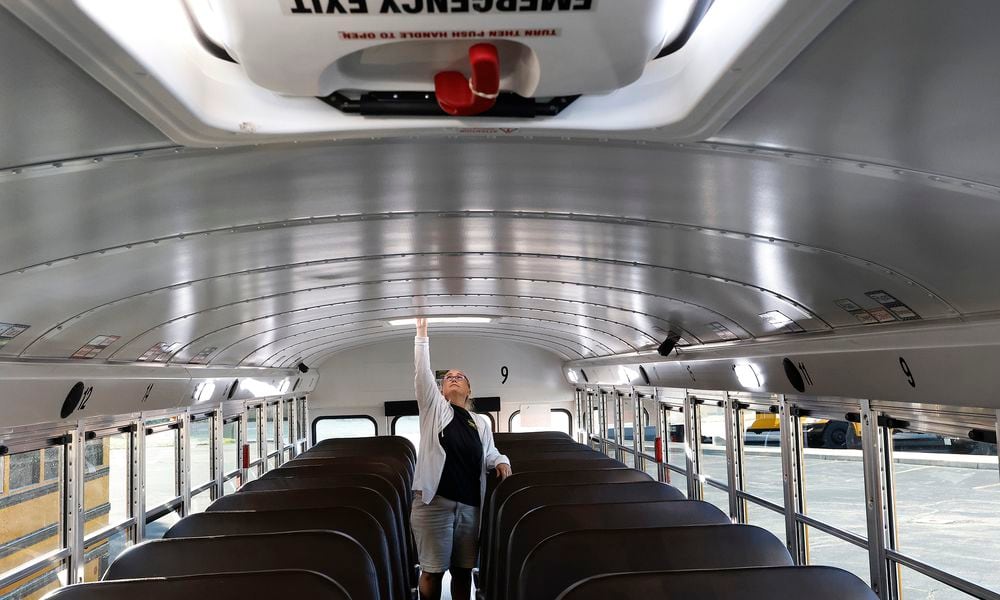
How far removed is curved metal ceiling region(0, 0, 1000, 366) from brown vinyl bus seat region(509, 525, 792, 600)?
1521 mm

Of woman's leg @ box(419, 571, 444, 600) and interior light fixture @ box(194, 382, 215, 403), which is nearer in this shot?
woman's leg @ box(419, 571, 444, 600)

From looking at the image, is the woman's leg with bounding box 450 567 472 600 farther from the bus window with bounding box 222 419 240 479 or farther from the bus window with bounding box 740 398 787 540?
the bus window with bounding box 222 419 240 479

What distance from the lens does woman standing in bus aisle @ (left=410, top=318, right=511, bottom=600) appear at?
6.46m

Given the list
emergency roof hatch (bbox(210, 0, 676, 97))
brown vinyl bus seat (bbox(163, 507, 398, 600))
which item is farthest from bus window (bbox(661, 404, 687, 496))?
emergency roof hatch (bbox(210, 0, 676, 97))

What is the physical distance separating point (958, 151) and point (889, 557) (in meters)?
4.34

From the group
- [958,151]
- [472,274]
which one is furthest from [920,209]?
[472,274]

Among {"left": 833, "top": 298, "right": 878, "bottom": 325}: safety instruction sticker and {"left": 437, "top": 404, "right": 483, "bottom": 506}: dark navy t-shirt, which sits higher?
{"left": 833, "top": 298, "right": 878, "bottom": 325}: safety instruction sticker

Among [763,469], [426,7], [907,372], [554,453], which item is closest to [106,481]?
[554,453]

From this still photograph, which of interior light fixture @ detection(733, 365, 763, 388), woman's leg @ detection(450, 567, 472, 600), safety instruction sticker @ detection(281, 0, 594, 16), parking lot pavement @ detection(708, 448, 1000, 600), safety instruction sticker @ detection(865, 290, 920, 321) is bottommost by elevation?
parking lot pavement @ detection(708, 448, 1000, 600)

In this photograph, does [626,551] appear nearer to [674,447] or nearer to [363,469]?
[363,469]

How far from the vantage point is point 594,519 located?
5.33 m

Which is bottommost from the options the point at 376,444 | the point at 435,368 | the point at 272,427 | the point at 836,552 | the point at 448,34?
the point at 836,552

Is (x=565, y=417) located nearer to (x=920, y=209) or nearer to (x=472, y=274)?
(x=472, y=274)

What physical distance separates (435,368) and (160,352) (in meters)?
9.47
